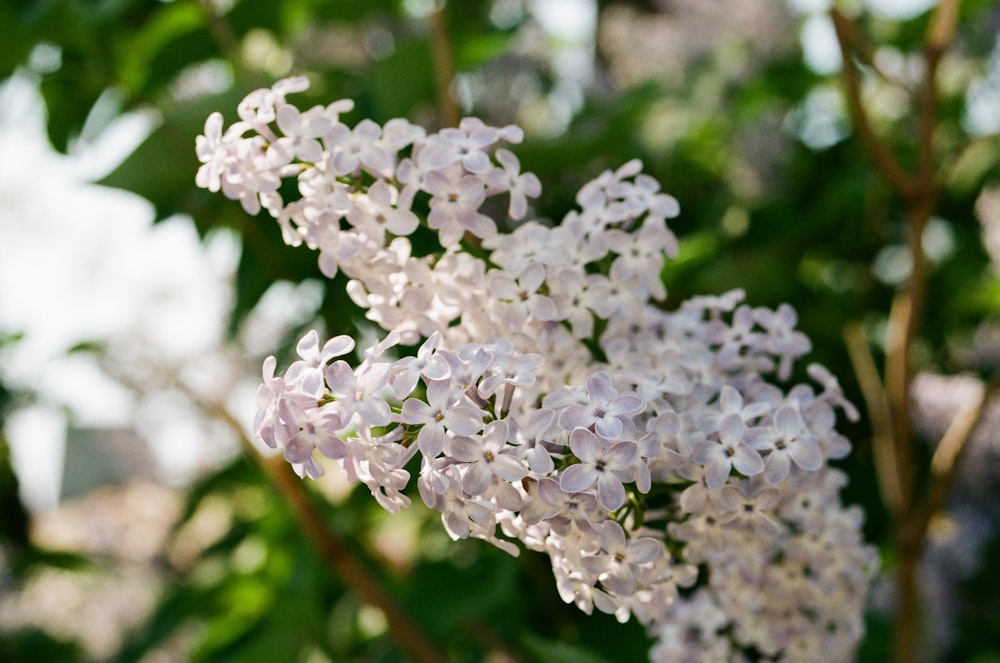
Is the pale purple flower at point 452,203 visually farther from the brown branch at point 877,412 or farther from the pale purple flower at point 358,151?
the brown branch at point 877,412

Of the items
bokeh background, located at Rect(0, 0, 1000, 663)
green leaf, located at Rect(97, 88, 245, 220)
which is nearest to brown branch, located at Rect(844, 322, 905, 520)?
bokeh background, located at Rect(0, 0, 1000, 663)

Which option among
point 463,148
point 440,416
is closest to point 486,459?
point 440,416

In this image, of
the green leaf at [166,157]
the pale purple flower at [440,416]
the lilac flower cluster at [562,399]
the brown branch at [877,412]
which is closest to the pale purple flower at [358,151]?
the lilac flower cluster at [562,399]

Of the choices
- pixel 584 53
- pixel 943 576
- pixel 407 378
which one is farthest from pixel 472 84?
pixel 407 378

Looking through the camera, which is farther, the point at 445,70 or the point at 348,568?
the point at 445,70

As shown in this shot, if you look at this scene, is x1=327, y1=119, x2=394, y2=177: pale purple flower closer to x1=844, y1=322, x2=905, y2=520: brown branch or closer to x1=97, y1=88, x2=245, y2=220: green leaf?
x1=97, y1=88, x2=245, y2=220: green leaf

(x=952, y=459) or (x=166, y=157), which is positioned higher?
(x=166, y=157)

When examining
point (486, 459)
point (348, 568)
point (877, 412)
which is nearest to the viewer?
point (486, 459)

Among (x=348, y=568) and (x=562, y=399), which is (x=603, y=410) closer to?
(x=562, y=399)
